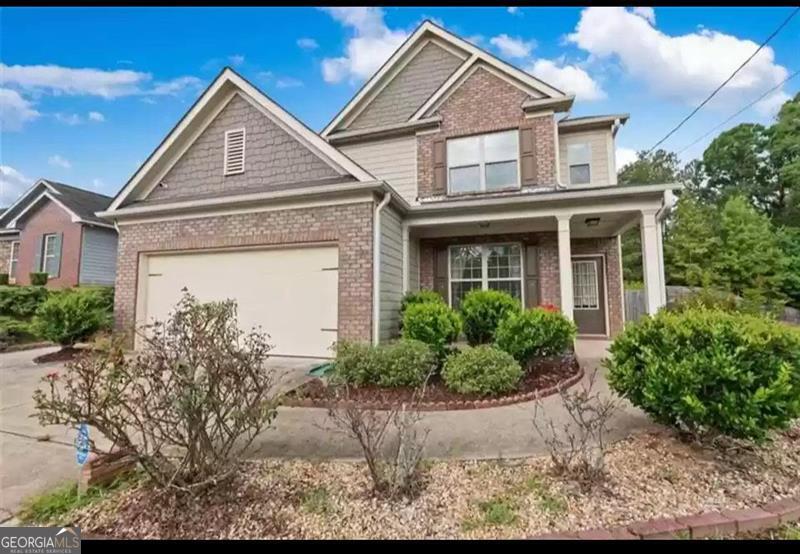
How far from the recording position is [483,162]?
10.1 m

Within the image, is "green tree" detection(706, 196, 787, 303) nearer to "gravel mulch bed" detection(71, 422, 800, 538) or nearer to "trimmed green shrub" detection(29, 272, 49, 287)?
"gravel mulch bed" detection(71, 422, 800, 538)

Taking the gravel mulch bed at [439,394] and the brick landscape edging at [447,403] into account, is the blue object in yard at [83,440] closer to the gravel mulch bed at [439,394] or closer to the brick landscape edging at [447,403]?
the gravel mulch bed at [439,394]

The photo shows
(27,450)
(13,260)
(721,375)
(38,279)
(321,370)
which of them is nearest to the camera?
(721,375)

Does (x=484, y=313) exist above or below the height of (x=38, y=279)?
below

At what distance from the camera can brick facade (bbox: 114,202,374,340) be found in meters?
6.97

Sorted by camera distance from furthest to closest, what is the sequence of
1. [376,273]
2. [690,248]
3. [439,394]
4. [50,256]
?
[690,248] → [50,256] → [376,273] → [439,394]

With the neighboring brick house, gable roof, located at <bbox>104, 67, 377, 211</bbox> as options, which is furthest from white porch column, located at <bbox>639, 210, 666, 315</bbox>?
the neighboring brick house

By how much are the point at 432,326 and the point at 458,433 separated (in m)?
2.73

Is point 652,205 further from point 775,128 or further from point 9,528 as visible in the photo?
point 775,128

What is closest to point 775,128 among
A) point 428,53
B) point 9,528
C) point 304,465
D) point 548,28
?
point 428,53

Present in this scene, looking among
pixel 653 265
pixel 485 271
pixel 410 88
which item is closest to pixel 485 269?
pixel 485 271

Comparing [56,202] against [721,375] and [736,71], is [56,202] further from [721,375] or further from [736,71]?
[736,71]

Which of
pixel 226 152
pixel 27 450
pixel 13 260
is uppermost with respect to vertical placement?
pixel 226 152
